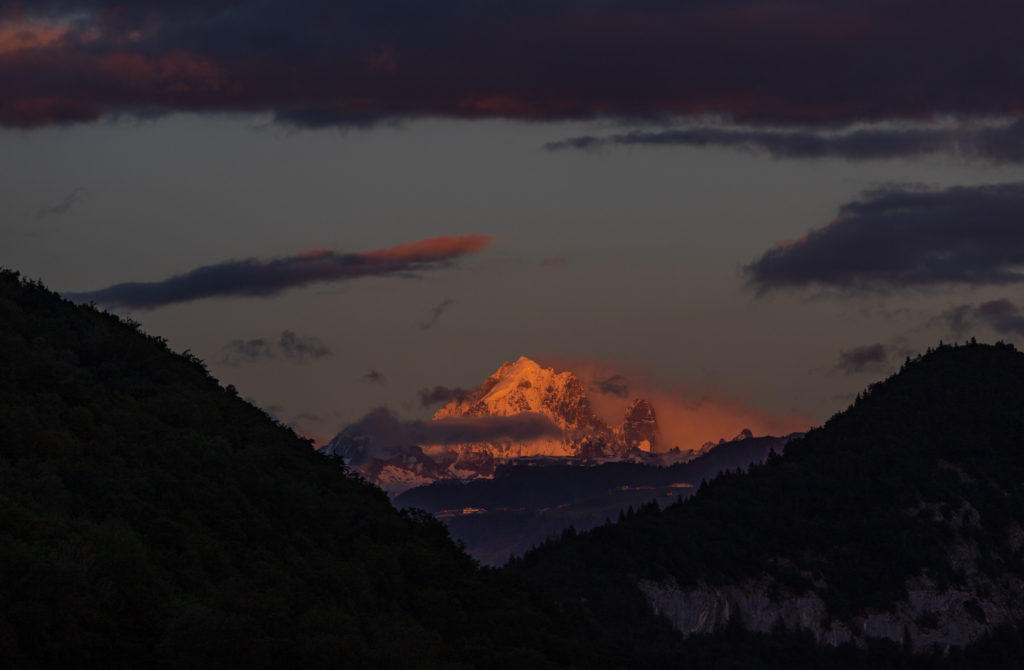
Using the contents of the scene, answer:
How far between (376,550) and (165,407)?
25875mm

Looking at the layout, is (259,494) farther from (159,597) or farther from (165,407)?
(159,597)

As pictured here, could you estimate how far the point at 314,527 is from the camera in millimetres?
193125

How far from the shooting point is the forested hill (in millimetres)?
131125

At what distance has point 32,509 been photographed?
143875 mm

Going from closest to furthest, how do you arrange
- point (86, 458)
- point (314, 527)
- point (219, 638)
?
point (219, 638) → point (86, 458) → point (314, 527)

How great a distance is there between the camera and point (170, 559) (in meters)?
155

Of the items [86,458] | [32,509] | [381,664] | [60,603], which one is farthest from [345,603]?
[60,603]

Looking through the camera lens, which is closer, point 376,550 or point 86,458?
point 86,458

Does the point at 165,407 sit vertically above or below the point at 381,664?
above

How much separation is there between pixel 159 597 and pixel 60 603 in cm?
1405

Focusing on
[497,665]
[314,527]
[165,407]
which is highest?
[165,407]

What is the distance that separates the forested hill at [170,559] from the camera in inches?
5162

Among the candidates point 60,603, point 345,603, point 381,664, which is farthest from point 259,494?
point 60,603

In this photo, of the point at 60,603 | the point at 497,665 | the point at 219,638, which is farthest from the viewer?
the point at 497,665
